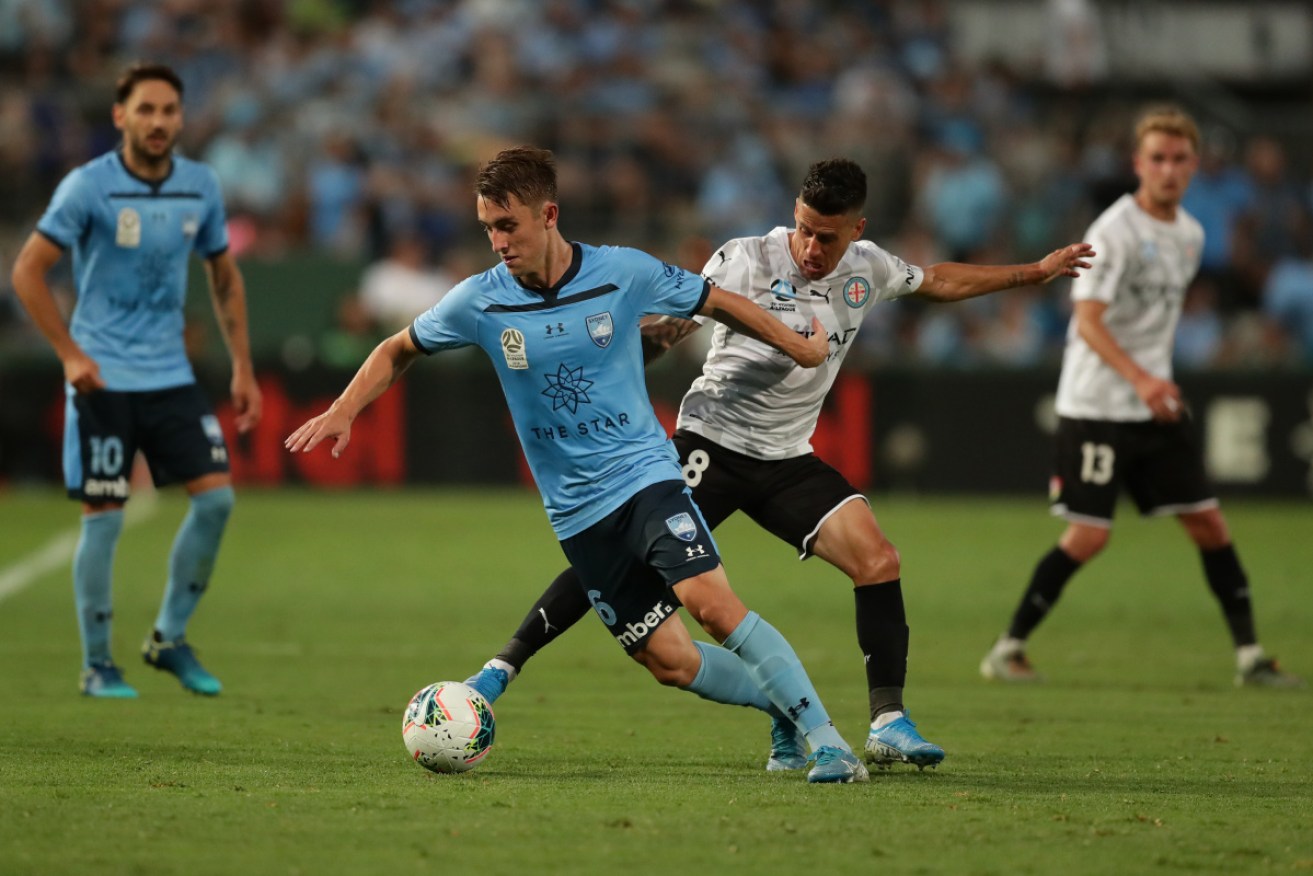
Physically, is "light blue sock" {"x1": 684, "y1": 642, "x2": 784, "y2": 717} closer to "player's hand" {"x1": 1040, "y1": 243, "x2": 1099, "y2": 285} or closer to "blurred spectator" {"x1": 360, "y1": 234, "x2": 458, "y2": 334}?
"player's hand" {"x1": 1040, "y1": 243, "x2": 1099, "y2": 285}

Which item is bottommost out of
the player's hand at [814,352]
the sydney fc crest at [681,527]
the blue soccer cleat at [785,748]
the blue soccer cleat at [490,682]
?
the blue soccer cleat at [785,748]

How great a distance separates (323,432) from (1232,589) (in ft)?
17.4

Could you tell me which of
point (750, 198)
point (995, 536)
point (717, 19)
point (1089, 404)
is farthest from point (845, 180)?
point (717, 19)

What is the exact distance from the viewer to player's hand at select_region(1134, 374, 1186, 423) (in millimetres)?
9164

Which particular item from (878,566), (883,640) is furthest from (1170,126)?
(883,640)

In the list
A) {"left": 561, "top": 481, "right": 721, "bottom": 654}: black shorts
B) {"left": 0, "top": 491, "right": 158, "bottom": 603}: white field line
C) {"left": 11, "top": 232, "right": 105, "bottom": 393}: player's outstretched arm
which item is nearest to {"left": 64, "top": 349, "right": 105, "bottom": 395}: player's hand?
{"left": 11, "top": 232, "right": 105, "bottom": 393}: player's outstretched arm

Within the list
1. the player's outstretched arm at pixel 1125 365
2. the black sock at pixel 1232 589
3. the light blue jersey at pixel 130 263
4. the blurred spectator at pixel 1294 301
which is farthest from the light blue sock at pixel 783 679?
the blurred spectator at pixel 1294 301

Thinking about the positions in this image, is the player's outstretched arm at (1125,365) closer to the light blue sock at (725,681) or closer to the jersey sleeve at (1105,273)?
the jersey sleeve at (1105,273)

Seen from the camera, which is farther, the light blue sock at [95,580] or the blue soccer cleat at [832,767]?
the light blue sock at [95,580]

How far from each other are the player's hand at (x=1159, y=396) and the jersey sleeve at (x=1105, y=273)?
502 millimetres

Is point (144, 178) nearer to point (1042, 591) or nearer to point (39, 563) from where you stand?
point (1042, 591)

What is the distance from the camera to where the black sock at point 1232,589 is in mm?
9641

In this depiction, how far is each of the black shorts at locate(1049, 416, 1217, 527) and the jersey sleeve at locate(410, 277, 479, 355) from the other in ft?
13.9

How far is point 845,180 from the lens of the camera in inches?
269
